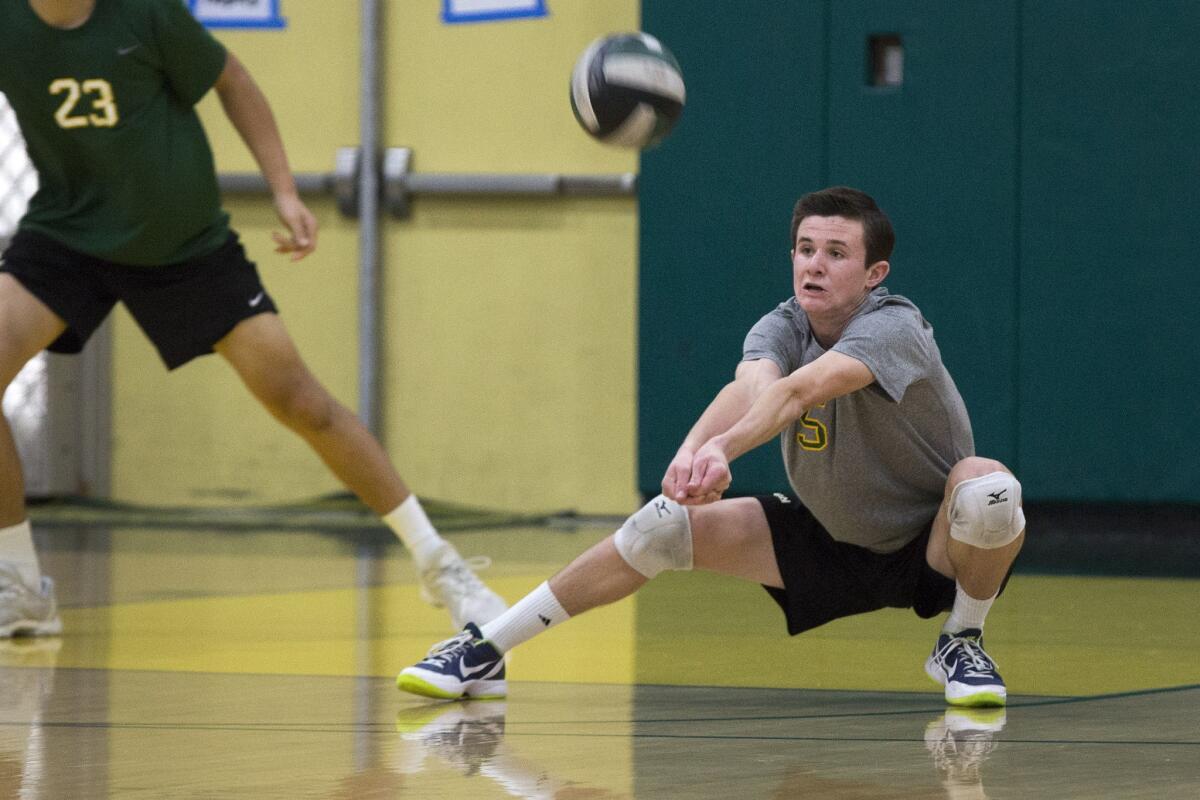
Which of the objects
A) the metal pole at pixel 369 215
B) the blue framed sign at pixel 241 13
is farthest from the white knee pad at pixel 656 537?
the blue framed sign at pixel 241 13

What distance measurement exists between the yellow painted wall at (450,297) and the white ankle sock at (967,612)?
5.37 m

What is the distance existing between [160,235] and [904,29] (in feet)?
13.6

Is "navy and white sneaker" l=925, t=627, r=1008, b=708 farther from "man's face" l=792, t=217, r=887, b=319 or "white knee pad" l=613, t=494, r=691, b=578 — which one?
"man's face" l=792, t=217, r=887, b=319

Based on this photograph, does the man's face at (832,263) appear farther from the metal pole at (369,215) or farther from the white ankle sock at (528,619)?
the metal pole at (369,215)

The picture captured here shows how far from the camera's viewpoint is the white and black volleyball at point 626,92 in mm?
4082

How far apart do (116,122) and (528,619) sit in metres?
1.61

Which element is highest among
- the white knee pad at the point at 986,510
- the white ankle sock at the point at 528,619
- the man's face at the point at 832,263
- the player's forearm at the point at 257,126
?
the player's forearm at the point at 257,126

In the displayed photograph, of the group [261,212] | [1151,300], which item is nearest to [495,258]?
[261,212]

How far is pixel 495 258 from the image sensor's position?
9312 mm

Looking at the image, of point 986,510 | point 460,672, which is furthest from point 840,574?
point 460,672

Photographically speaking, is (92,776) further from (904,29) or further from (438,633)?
(904,29)

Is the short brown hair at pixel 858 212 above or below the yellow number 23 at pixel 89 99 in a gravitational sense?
below

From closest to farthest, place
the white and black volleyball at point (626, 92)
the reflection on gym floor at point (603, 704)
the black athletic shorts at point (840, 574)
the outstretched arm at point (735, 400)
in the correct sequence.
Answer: the reflection on gym floor at point (603, 704)
the outstretched arm at point (735, 400)
the black athletic shorts at point (840, 574)
the white and black volleyball at point (626, 92)

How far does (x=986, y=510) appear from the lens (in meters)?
3.60
